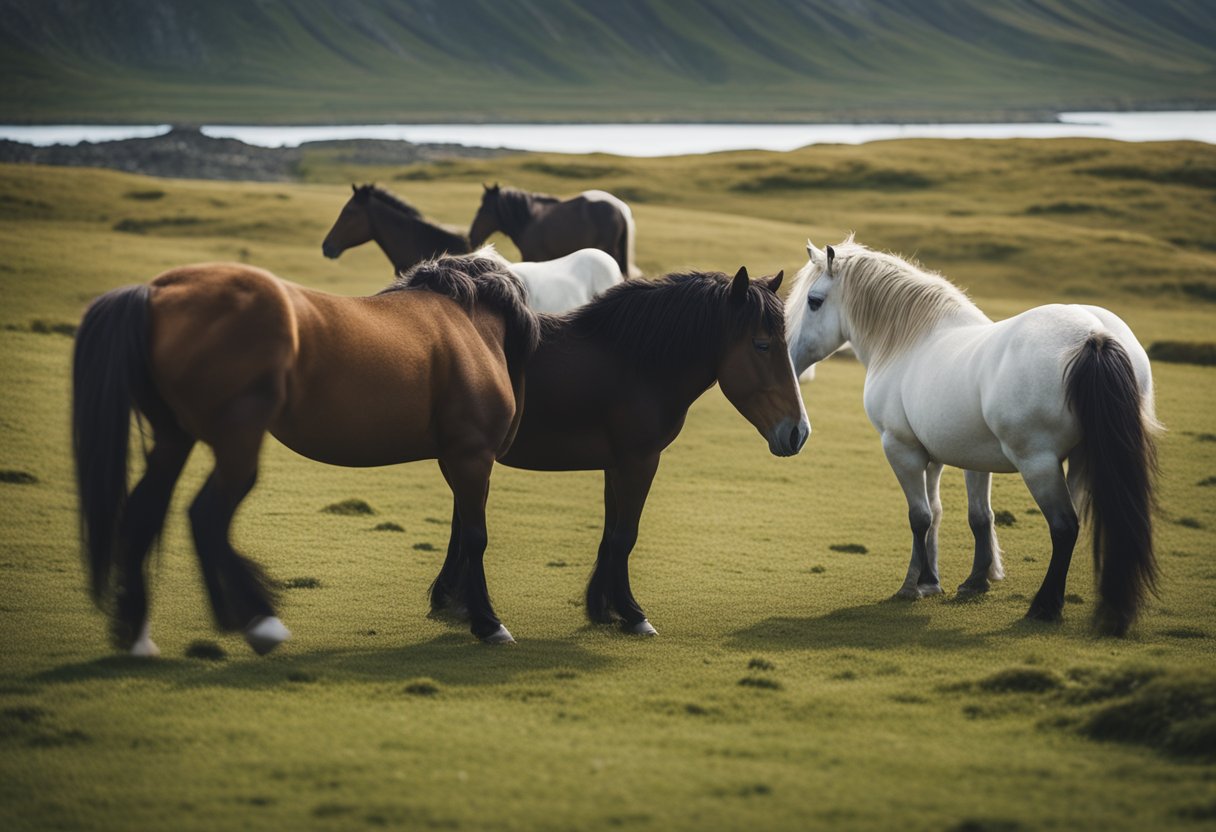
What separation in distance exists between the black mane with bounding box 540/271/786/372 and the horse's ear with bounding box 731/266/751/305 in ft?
0.09

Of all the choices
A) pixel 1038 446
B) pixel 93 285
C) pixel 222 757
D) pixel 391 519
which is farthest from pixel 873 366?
pixel 93 285

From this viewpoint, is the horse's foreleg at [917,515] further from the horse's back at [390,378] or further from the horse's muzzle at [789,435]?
the horse's back at [390,378]

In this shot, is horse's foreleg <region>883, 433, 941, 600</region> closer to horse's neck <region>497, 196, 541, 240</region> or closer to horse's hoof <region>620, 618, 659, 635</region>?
horse's hoof <region>620, 618, 659, 635</region>

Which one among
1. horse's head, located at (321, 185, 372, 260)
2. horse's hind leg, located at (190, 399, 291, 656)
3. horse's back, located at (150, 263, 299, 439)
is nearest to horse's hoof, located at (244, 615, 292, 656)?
horse's hind leg, located at (190, 399, 291, 656)

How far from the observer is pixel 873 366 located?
903 centimetres

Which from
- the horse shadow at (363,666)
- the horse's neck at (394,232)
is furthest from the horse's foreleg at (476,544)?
the horse's neck at (394,232)

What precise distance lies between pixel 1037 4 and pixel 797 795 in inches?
8535

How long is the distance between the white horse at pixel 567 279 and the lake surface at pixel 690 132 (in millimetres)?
66088

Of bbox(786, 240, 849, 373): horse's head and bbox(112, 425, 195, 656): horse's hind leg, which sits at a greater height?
bbox(786, 240, 849, 373): horse's head

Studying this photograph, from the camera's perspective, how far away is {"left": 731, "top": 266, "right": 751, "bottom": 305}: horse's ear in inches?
288

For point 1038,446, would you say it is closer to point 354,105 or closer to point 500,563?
point 500,563

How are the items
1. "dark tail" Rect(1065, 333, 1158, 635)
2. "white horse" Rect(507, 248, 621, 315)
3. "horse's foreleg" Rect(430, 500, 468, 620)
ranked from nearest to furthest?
1. "dark tail" Rect(1065, 333, 1158, 635)
2. "horse's foreleg" Rect(430, 500, 468, 620)
3. "white horse" Rect(507, 248, 621, 315)

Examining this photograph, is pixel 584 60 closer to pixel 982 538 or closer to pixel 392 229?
pixel 392 229

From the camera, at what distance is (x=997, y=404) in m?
7.68
